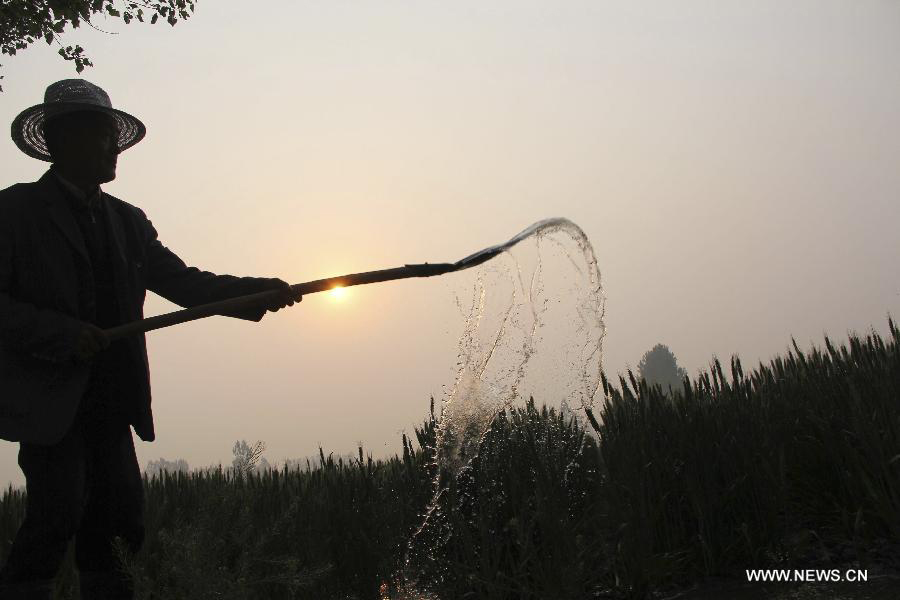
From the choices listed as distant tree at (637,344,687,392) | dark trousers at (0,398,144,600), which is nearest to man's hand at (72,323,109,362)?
dark trousers at (0,398,144,600)

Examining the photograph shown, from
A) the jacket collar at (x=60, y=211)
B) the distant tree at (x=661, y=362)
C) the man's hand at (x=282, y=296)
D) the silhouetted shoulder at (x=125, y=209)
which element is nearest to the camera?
the jacket collar at (x=60, y=211)

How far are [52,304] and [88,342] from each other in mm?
374

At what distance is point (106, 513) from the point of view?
131 inches

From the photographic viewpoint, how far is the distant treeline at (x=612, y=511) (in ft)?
12.4

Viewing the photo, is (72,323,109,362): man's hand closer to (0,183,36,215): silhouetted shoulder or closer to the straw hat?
(0,183,36,215): silhouetted shoulder

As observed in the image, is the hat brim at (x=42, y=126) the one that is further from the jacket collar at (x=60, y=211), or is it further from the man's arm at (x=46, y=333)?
the man's arm at (x=46, y=333)

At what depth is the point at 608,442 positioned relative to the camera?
14.4 feet

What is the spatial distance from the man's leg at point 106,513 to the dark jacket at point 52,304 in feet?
0.53

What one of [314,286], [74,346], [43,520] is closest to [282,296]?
[314,286]

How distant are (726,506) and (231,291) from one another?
110 inches

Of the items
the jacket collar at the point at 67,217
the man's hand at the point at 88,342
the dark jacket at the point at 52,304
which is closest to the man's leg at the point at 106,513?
the dark jacket at the point at 52,304

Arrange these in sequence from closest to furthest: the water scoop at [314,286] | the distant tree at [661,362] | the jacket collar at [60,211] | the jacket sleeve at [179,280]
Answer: the water scoop at [314,286]
the jacket collar at [60,211]
the jacket sleeve at [179,280]
the distant tree at [661,362]

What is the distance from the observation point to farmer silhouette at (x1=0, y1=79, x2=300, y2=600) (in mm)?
3066

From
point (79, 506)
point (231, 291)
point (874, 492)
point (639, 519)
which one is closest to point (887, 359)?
point (874, 492)
